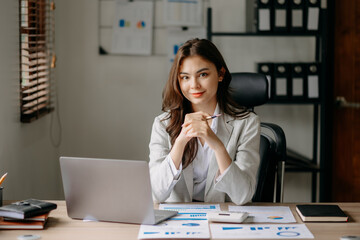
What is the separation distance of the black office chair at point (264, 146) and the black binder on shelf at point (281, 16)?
3.66 ft

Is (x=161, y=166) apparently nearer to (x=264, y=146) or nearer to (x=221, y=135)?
(x=221, y=135)

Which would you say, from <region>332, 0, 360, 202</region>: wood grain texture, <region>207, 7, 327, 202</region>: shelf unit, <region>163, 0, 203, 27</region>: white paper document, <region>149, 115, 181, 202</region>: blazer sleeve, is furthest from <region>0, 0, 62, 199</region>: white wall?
<region>332, 0, 360, 202</region>: wood grain texture

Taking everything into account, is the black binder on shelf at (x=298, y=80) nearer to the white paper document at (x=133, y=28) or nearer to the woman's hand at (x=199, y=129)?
the white paper document at (x=133, y=28)

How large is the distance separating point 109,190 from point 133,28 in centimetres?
231

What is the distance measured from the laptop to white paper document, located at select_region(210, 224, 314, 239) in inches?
8.2

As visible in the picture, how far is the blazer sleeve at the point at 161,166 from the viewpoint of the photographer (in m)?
2.04

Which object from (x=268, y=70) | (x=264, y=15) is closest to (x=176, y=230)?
(x=268, y=70)

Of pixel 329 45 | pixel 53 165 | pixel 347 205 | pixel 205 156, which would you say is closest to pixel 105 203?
pixel 205 156

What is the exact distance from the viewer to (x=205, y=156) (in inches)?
87.0

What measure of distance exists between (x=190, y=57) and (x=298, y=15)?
1579 millimetres

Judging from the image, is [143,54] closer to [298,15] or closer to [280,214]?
[298,15]

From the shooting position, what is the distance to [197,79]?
2.12 m

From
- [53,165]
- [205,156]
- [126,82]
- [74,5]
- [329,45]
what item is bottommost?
[53,165]

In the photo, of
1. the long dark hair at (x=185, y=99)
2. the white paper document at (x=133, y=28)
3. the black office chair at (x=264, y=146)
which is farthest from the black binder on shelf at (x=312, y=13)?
the long dark hair at (x=185, y=99)
